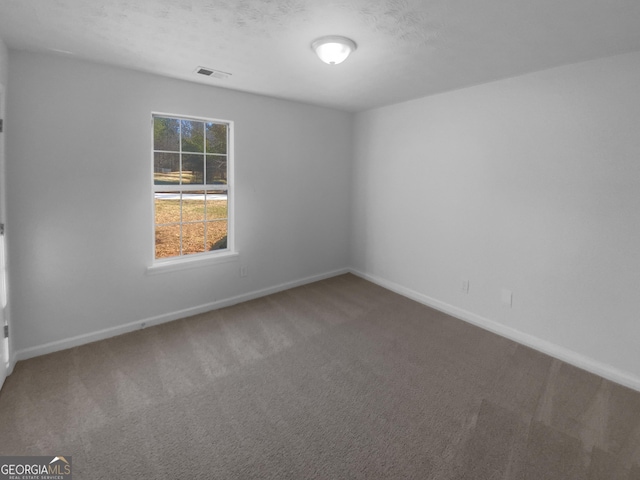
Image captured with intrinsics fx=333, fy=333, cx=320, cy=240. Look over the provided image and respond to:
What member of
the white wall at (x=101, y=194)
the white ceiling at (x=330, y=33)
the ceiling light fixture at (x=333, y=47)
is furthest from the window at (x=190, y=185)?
the ceiling light fixture at (x=333, y=47)

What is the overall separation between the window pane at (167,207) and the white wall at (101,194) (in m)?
0.24

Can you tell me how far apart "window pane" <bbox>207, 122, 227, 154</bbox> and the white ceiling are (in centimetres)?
68

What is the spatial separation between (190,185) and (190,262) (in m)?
0.80

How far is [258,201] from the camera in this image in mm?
3945

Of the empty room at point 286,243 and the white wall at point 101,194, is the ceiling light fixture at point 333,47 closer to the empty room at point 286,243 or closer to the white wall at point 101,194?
the empty room at point 286,243

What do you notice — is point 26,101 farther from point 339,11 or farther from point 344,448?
point 344,448

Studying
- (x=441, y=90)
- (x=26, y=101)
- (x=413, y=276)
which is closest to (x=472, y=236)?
(x=413, y=276)

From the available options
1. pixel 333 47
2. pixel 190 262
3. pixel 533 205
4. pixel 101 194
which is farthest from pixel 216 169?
pixel 533 205

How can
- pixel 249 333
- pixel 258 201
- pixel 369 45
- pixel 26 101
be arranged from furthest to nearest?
pixel 258 201 < pixel 249 333 < pixel 26 101 < pixel 369 45

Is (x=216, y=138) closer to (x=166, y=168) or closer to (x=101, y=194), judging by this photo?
(x=166, y=168)

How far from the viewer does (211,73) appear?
2998mm

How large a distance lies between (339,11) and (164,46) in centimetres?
134

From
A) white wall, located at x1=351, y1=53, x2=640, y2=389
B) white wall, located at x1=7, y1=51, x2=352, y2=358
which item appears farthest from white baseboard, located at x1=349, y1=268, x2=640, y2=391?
white wall, located at x1=7, y1=51, x2=352, y2=358

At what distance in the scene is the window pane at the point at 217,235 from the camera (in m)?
3.83
